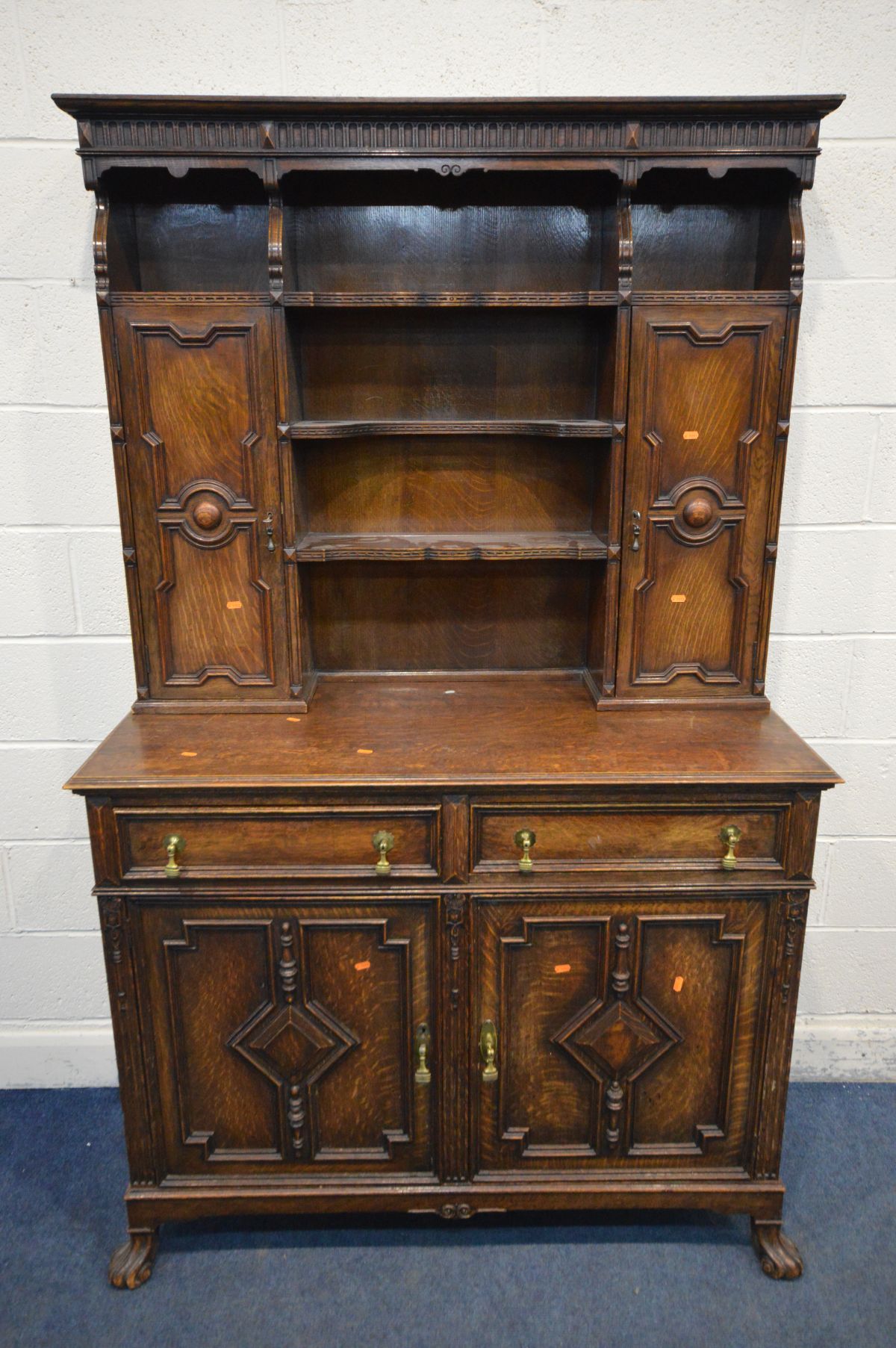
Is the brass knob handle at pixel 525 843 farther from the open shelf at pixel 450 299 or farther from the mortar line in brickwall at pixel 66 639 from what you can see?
the mortar line in brickwall at pixel 66 639

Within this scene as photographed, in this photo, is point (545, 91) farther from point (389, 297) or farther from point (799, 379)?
point (799, 379)

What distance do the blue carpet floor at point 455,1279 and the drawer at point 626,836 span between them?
841mm

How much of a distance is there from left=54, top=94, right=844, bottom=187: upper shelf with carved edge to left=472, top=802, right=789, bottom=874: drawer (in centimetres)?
116

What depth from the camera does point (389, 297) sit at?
1.65 m

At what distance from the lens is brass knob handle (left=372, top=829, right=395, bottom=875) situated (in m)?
1.59

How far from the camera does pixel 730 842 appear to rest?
160 centimetres

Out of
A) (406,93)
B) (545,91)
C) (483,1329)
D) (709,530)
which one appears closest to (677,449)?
(709,530)

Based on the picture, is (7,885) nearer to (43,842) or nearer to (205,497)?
(43,842)

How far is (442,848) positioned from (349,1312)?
92cm

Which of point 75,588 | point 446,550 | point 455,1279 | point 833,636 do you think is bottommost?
point 455,1279

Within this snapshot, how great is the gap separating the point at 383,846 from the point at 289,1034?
442 mm

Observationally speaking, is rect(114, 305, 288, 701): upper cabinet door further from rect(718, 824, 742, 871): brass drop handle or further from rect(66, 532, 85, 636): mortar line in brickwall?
rect(718, 824, 742, 871): brass drop handle

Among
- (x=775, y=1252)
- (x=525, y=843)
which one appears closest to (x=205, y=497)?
(x=525, y=843)

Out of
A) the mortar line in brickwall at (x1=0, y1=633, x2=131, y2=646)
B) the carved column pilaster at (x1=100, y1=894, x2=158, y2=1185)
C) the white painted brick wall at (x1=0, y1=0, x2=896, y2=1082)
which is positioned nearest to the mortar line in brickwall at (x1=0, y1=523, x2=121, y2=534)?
the white painted brick wall at (x1=0, y1=0, x2=896, y2=1082)
